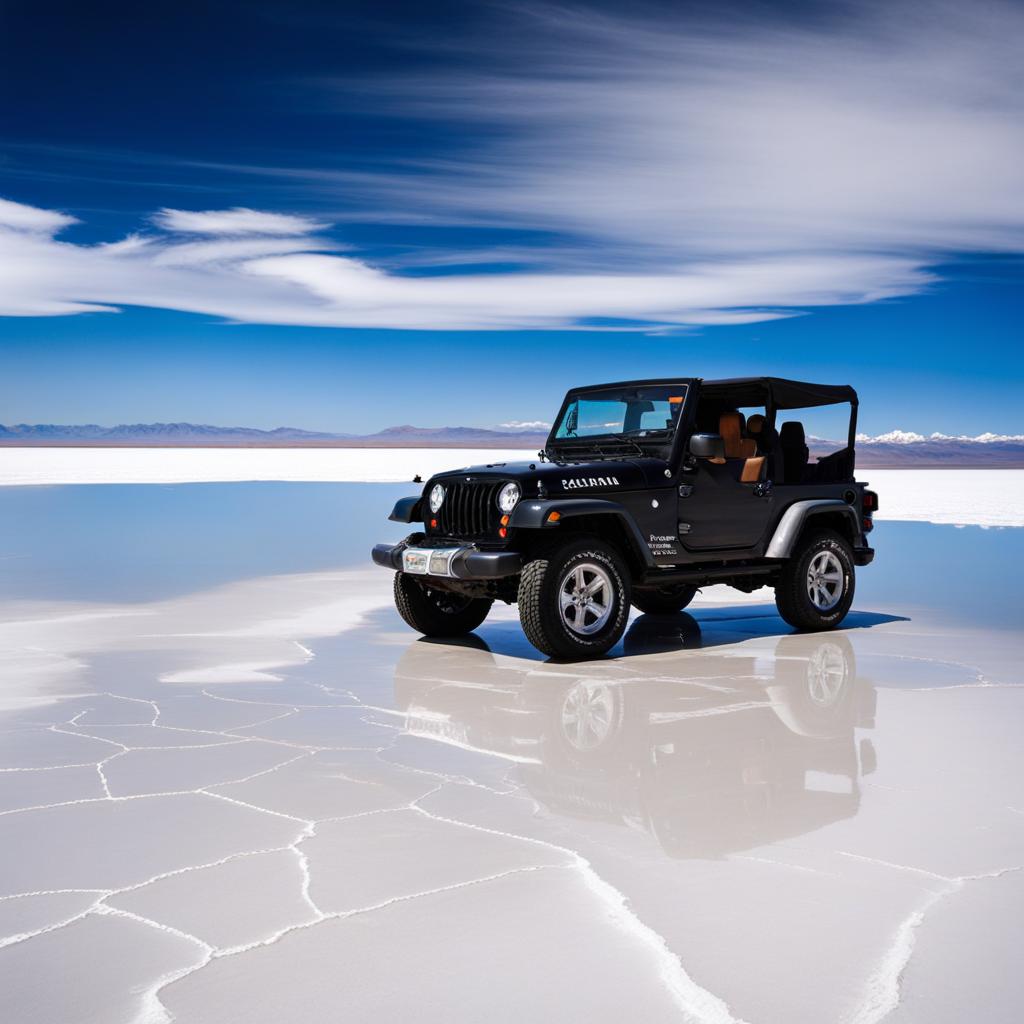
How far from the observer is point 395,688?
26.5 ft

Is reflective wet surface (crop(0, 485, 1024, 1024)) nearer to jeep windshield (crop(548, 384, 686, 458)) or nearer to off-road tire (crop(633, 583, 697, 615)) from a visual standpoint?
off-road tire (crop(633, 583, 697, 615))

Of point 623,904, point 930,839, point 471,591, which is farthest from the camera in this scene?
point 471,591

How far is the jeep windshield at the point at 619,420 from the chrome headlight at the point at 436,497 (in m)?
1.37

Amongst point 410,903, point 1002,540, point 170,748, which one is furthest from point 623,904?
point 1002,540

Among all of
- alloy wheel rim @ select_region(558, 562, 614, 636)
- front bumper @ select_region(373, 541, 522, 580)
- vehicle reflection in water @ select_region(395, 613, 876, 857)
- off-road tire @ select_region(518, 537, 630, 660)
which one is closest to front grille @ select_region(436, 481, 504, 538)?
front bumper @ select_region(373, 541, 522, 580)

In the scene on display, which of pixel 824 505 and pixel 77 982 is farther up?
pixel 824 505

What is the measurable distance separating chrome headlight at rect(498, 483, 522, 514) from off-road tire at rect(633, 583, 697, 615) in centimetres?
263

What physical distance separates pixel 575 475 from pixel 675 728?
9.88ft

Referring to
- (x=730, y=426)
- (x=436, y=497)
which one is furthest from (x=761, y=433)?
(x=436, y=497)

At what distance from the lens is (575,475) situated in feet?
Answer: 30.7

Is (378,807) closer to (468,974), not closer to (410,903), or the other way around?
(410,903)

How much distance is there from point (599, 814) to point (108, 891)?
6.41 feet

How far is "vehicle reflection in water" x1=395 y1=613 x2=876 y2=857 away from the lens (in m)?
5.18

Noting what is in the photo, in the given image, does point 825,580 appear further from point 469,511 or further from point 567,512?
point 469,511
